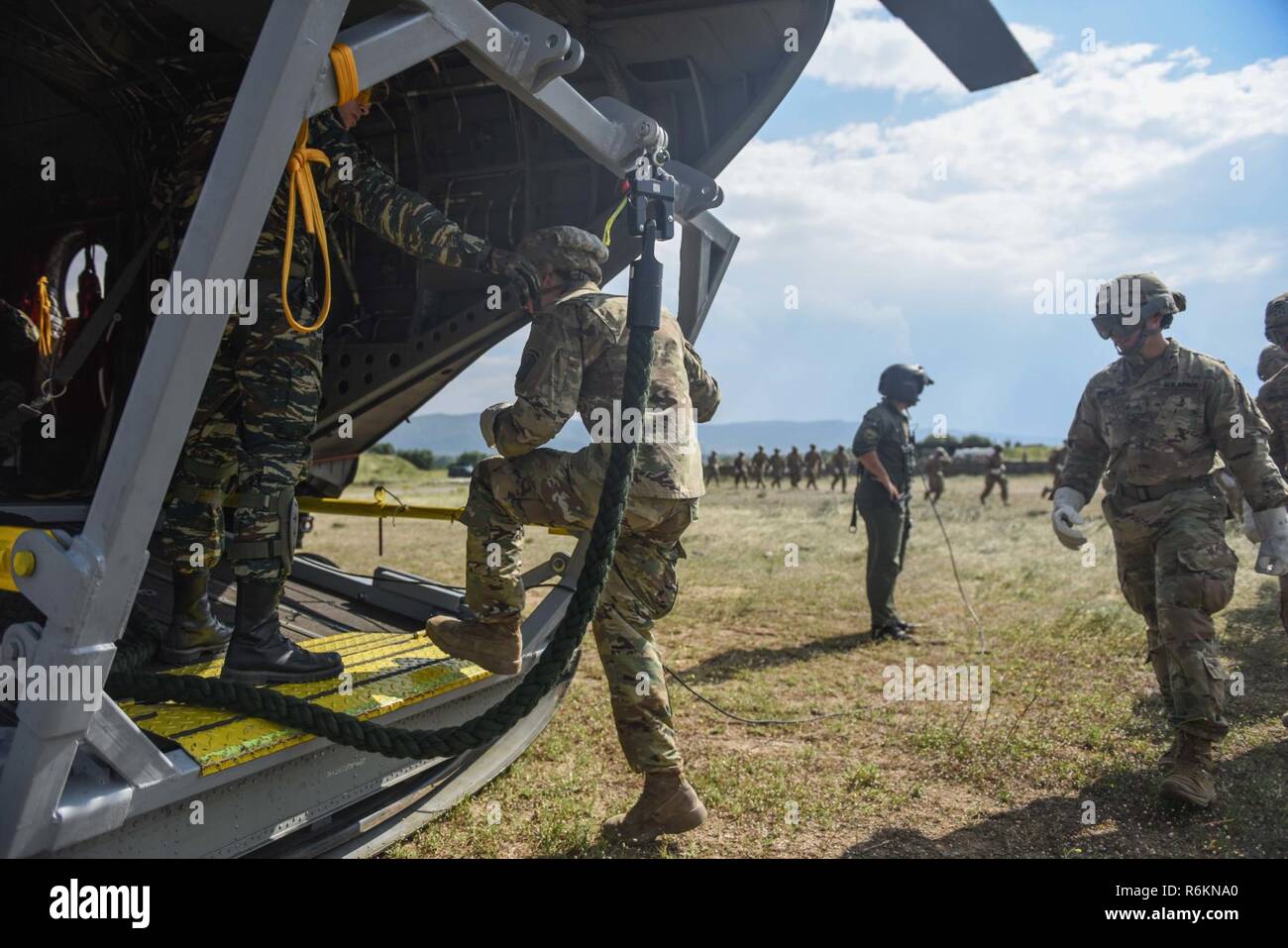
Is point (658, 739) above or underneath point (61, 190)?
underneath

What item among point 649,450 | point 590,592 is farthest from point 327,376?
point 590,592

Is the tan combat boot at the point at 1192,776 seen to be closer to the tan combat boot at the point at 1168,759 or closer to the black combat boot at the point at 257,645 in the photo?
the tan combat boot at the point at 1168,759

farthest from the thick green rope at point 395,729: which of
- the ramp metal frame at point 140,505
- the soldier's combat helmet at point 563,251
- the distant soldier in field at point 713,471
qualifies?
the distant soldier in field at point 713,471

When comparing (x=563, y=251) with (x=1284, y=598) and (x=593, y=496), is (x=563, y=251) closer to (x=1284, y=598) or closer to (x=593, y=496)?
(x=593, y=496)

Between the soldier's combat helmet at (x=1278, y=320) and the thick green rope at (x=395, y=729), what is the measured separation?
4.34m

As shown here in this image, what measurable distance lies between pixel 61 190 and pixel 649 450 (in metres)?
4.08

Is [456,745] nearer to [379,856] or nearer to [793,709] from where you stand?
[379,856]

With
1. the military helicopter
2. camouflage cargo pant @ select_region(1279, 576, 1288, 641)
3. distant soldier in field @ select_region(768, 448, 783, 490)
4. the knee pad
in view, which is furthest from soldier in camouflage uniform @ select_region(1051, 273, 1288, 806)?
distant soldier in field @ select_region(768, 448, 783, 490)

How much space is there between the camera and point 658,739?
307cm

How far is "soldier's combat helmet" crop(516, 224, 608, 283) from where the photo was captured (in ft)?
10.5

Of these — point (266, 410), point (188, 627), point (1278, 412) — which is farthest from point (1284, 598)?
point (188, 627)

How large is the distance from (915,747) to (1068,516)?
129 cm

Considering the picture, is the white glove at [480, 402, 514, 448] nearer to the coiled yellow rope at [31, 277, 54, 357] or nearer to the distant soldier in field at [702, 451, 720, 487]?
the coiled yellow rope at [31, 277, 54, 357]

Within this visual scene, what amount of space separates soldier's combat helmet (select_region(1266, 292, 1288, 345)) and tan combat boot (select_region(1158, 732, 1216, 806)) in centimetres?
266
